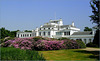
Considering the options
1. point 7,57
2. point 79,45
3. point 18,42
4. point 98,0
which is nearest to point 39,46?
point 18,42

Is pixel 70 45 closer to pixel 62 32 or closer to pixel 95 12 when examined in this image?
pixel 95 12

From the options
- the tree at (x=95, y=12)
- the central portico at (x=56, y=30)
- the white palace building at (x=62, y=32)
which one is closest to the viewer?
the tree at (x=95, y=12)

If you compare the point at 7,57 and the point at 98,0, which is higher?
the point at 98,0

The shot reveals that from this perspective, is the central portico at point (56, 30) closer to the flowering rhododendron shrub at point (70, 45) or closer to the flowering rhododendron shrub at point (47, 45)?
the flowering rhododendron shrub at point (70, 45)

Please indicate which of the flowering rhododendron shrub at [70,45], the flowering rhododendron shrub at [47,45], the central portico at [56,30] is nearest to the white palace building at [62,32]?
the central portico at [56,30]

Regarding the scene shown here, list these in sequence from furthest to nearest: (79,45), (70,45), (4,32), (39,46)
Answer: (4,32) < (79,45) < (70,45) < (39,46)

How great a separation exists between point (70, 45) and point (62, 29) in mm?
31812

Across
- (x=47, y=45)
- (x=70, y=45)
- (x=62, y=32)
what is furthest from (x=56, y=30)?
(x=47, y=45)

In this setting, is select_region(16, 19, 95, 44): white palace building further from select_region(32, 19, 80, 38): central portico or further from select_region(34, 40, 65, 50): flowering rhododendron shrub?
select_region(34, 40, 65, 50): flowering rhododendron shrub

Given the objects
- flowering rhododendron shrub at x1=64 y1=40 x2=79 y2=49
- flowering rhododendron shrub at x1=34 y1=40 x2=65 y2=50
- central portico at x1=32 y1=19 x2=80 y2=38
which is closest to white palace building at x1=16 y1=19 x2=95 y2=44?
central portico at x1=32 y1=19 x2=80 y2=38

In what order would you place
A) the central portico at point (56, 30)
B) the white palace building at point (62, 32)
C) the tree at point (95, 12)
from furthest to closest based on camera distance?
1. the central portico at point (56, 30)
2. the white palace building at point (62, 32)
3. the tree at point (95, 12)

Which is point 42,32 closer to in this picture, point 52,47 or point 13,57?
point 52,47

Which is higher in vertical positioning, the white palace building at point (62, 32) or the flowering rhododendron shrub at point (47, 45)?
the white palace building at point (62, 32)

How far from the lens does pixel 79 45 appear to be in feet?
78.4
